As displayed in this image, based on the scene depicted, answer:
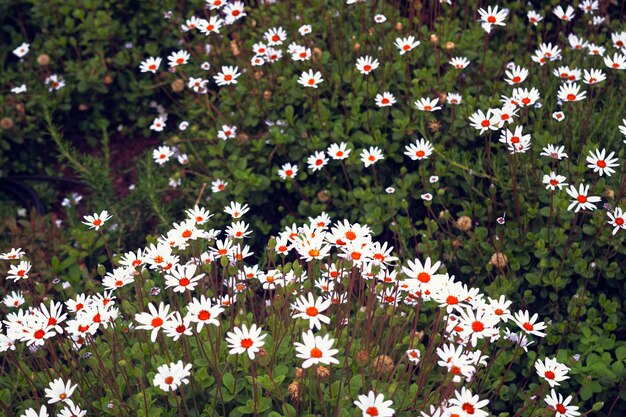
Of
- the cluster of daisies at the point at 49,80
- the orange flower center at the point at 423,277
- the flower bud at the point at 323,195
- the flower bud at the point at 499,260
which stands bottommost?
the orange flower center at the point at 423,277

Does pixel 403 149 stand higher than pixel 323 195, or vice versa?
pixel 403 149

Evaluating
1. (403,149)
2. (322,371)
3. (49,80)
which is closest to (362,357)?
(322,371)

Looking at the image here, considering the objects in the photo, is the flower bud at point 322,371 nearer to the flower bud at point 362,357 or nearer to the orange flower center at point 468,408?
the flower bud at point 362,357

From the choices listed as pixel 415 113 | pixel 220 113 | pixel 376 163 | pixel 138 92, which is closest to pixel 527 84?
pixel 415 113

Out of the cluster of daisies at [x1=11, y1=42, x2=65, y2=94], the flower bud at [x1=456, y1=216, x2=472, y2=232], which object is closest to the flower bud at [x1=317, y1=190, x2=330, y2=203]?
the flower bud at [x1=456, y1=216, x2=472, y2=232]

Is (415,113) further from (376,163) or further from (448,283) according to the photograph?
(448,283)

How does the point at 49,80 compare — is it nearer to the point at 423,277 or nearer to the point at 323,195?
the point at 323,195

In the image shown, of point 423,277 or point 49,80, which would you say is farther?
point 49,80

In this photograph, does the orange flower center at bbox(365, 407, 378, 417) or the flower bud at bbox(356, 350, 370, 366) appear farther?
the flower bud at bbox(356, 350, 370, 366)

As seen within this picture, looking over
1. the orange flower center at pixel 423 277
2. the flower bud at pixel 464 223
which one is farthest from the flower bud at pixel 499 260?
the orange flower center at pixel 423 277

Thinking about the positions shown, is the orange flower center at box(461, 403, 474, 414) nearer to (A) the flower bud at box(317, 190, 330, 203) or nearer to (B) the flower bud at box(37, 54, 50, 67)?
(A) the flower bud at box(317, 190, 330, 203)

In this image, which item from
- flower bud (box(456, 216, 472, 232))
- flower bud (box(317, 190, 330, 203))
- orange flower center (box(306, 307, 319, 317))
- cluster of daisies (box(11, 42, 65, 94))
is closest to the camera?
orange flower center (box(306, 307, 319, 317))

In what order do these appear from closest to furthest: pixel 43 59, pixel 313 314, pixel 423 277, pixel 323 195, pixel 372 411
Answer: pixel 372 411 → pixel 313 314 → pixel 423 277 → pixel 323 195 → pixel 43 59

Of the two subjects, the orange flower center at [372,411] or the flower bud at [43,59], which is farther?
the flower bud at [43,59]
